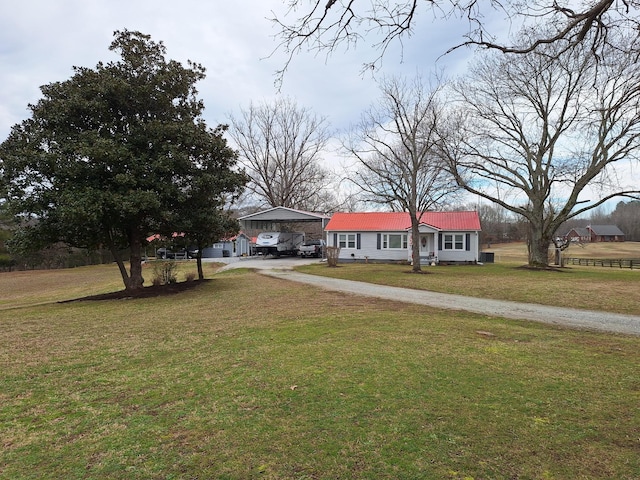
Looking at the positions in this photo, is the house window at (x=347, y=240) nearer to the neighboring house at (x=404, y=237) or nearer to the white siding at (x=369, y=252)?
the neighboring house at (x=404, y=237)

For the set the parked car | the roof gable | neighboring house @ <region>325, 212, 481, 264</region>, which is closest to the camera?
neighboring house @ <region>325, 212, 481, 264</region>

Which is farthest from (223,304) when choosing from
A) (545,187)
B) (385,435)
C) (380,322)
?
(545,187)

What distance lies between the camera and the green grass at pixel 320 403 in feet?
9.31

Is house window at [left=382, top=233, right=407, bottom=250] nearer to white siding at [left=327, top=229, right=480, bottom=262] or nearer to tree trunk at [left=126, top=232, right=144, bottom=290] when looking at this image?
white siding at [left=327, top=229, right=480, bottom=262]

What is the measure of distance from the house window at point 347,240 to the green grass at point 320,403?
2276 cm

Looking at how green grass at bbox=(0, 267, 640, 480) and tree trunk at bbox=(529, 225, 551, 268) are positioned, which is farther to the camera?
tree trunk at bbox=(529, 225, 551, 268)

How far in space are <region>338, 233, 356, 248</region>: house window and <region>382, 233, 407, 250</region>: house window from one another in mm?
2407

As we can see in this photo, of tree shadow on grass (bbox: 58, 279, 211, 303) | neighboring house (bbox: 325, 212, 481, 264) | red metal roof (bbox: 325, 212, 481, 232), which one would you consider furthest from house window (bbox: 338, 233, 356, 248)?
tree shadow on grass (bbox: 58, 279, 211, 303)

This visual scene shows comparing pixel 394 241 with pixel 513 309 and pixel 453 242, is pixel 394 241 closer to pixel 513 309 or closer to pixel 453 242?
pixel 453 242

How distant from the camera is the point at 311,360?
5.44m

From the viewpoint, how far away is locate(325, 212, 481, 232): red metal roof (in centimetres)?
2890

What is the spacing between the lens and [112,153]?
12.2 metres

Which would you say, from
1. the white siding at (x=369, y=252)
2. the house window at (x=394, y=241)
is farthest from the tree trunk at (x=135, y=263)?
the house window at (x=394, y=241)

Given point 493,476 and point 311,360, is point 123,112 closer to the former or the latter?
point 311,360
